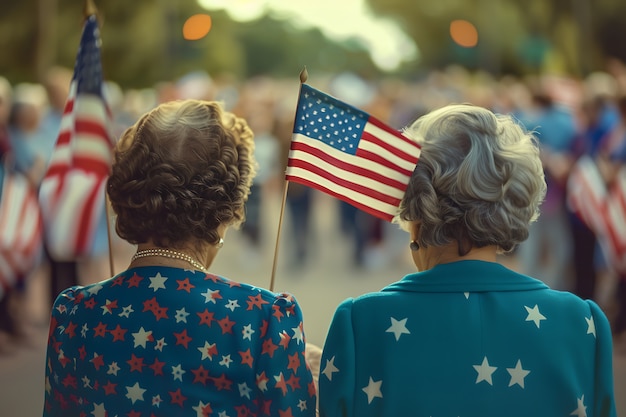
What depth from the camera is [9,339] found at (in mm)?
6883

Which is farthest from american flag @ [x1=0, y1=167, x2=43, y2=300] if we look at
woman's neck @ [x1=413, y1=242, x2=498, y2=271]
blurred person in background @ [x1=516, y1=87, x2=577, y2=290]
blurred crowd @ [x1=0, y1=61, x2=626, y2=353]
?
woman's neck @ [x1=413, y1=242, x2=498, y2=271]

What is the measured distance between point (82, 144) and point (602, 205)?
17.8ft

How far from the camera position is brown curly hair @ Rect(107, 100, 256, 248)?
215cm

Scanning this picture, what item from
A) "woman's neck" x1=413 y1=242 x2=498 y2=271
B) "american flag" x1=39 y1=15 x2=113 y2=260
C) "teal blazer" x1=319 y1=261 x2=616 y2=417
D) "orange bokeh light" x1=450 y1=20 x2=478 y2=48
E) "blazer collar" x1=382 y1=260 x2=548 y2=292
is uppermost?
"orange bokeh light" x1=450 y1=20 x2=478 y2=48

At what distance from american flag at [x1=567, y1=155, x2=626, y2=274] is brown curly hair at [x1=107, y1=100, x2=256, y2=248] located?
5.53 m

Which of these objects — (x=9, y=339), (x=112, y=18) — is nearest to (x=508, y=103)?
(x=9, y=339)

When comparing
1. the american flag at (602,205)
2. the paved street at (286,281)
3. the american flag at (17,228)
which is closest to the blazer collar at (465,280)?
the paved street at (286,281)

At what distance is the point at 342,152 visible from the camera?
2.63 m

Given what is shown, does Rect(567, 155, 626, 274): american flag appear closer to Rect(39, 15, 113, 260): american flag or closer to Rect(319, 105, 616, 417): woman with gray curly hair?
Rect(39, 15, 113, 260): american flag

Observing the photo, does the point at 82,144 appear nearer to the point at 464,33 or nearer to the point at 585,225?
the point at 585,225

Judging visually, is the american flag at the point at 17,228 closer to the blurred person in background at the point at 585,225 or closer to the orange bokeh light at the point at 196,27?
the blurred person in background at the point at 585,225

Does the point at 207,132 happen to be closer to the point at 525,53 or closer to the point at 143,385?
the point at 143,385

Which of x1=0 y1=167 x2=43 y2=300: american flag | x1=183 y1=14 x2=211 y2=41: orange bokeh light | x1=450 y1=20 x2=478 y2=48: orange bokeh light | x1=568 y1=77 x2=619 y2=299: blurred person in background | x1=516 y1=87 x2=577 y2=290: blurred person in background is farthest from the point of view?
x1=450 y1=20 x2=478 y2=48: orange bokeh light

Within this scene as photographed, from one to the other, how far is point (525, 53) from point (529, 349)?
2031cm
